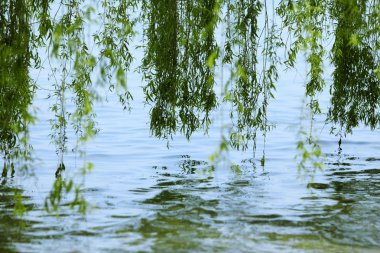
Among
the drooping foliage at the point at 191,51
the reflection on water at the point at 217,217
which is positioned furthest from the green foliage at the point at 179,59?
the reflection on water at the point at 217,217

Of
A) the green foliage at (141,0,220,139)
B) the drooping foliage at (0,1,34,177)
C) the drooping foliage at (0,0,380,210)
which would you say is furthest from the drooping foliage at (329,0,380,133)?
the drooping foliage at (0,1,34,177)

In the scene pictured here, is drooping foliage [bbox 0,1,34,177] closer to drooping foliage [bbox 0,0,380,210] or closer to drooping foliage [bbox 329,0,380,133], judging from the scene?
drooping foliage [bbox 0,0,380,210]

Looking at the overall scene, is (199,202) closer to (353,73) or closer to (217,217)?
(217,217)

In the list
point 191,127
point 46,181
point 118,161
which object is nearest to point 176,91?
point 191,127

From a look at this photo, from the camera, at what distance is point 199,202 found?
7266 millimetres

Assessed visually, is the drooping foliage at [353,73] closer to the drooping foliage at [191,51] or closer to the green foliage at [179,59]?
the drooping foliage at [191,51]

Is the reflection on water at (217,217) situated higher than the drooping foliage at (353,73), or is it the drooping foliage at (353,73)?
the drooping foliage at (353,73)

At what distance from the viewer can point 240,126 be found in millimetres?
7348

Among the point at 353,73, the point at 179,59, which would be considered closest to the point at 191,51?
the point at 179,59

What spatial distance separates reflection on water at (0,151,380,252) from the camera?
5945 millimetres

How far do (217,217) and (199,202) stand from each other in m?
0.56

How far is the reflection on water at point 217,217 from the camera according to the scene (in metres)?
5.95

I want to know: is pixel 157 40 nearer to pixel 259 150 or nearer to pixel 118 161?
pixel 118 161

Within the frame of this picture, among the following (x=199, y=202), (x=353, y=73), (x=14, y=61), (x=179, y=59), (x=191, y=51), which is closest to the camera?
(x=14, y=61)
